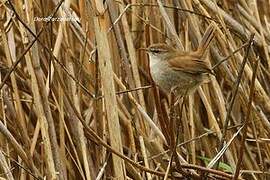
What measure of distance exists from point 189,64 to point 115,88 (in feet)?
1.07

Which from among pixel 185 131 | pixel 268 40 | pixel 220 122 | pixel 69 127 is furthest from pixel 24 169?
pixel 268 40

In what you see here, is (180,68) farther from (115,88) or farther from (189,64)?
(115,88)

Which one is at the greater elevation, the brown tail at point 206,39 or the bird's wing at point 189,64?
the brown tail at point 206,39

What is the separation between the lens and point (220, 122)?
270 centimetres

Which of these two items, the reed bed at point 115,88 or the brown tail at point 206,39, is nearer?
the reed bed at point 115,88

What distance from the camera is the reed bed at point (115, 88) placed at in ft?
7.11

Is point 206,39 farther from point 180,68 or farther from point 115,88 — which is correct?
point 115,88

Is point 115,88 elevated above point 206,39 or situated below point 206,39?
below

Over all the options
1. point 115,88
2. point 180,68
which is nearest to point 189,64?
point 180,68

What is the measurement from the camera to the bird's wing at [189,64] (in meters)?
2.36

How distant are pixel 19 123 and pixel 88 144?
0.38 metres

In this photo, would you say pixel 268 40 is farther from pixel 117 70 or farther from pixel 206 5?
pixel 117 70

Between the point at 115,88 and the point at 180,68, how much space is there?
284mm

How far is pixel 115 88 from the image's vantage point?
2.42 meters
